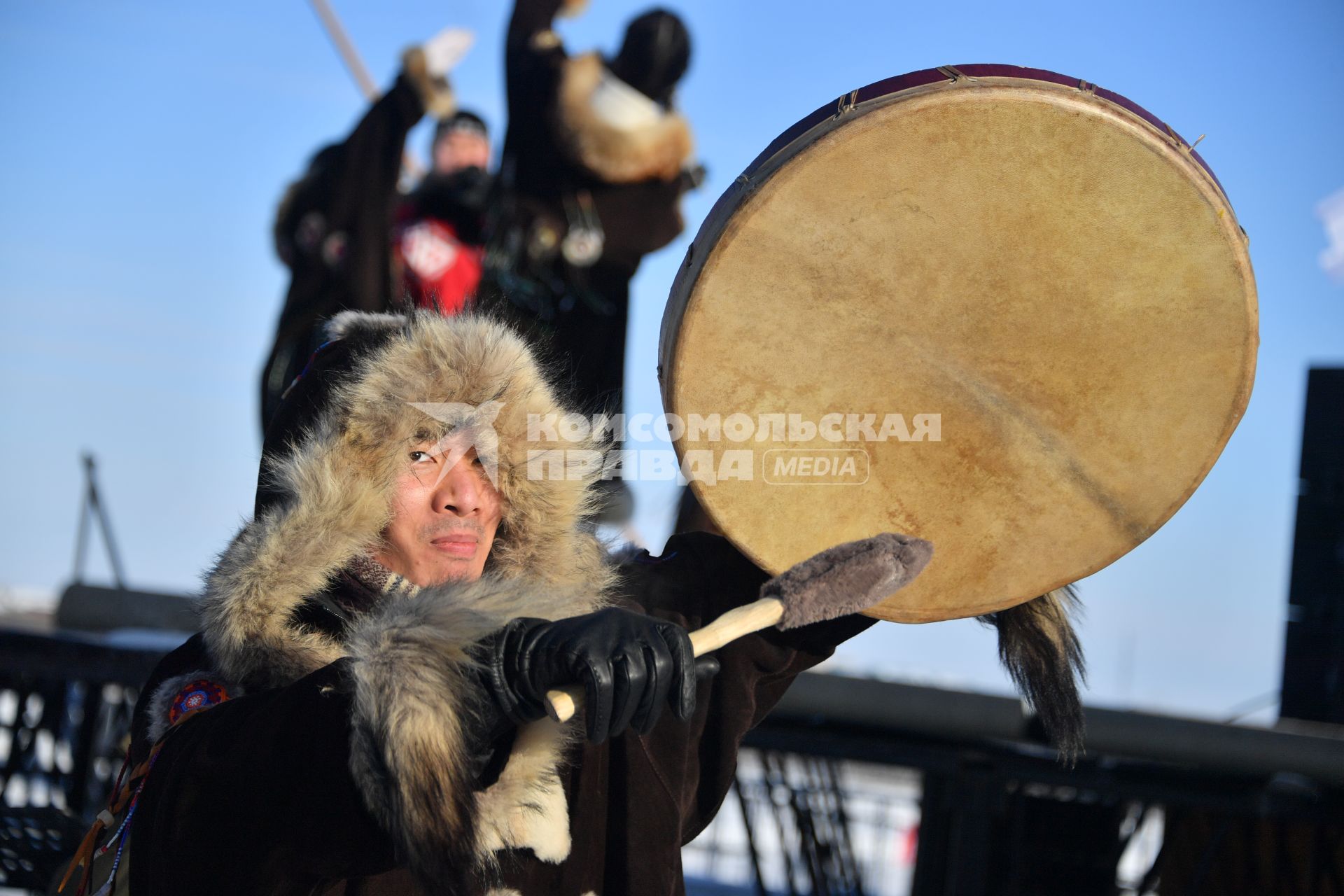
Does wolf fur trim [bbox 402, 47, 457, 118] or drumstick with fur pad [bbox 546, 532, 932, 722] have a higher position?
wolf fur trim [bbox 402, 47, 457, 118]

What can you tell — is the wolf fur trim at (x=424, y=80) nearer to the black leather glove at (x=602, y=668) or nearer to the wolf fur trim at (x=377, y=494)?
the wolf fur trim at (x=377, y=494)

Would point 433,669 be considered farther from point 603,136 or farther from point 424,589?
point 603,136

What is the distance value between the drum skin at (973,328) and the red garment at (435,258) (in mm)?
3358

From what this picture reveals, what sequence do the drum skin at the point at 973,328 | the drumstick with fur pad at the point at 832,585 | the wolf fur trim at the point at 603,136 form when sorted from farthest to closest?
the wolf fur trim at the point at 603,136 → the drum skin at the point at 973,328 → the drumstick with fur pad at the point at 832,585

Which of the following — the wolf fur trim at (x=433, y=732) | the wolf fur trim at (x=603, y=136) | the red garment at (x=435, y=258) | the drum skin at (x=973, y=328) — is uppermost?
the wolf fur trim at (x=603, y=136)

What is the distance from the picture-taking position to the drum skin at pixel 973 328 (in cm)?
136

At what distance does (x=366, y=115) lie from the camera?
476cm

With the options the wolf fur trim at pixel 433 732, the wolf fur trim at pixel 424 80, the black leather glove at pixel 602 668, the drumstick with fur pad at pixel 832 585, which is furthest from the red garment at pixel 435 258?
the black leather glove at pixel 602 668

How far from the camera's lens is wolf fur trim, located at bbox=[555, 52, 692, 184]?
15.4 ft

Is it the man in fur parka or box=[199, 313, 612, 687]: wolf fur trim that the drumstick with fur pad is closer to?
the man in fur parka

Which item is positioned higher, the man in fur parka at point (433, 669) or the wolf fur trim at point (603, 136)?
the wolf fur trim at point (603, 136)

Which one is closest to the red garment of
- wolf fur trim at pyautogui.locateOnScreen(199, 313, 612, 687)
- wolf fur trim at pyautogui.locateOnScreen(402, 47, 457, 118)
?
wolf fur trim at pyautogui.locateOnScreen(402, 47, 457, 118)

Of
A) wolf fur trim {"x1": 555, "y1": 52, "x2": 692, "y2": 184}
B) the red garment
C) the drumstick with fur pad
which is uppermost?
wolf fur trim {"x1": 555, "y1": 52, "x2": 692, "y2": 184}

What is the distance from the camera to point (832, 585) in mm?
1286
